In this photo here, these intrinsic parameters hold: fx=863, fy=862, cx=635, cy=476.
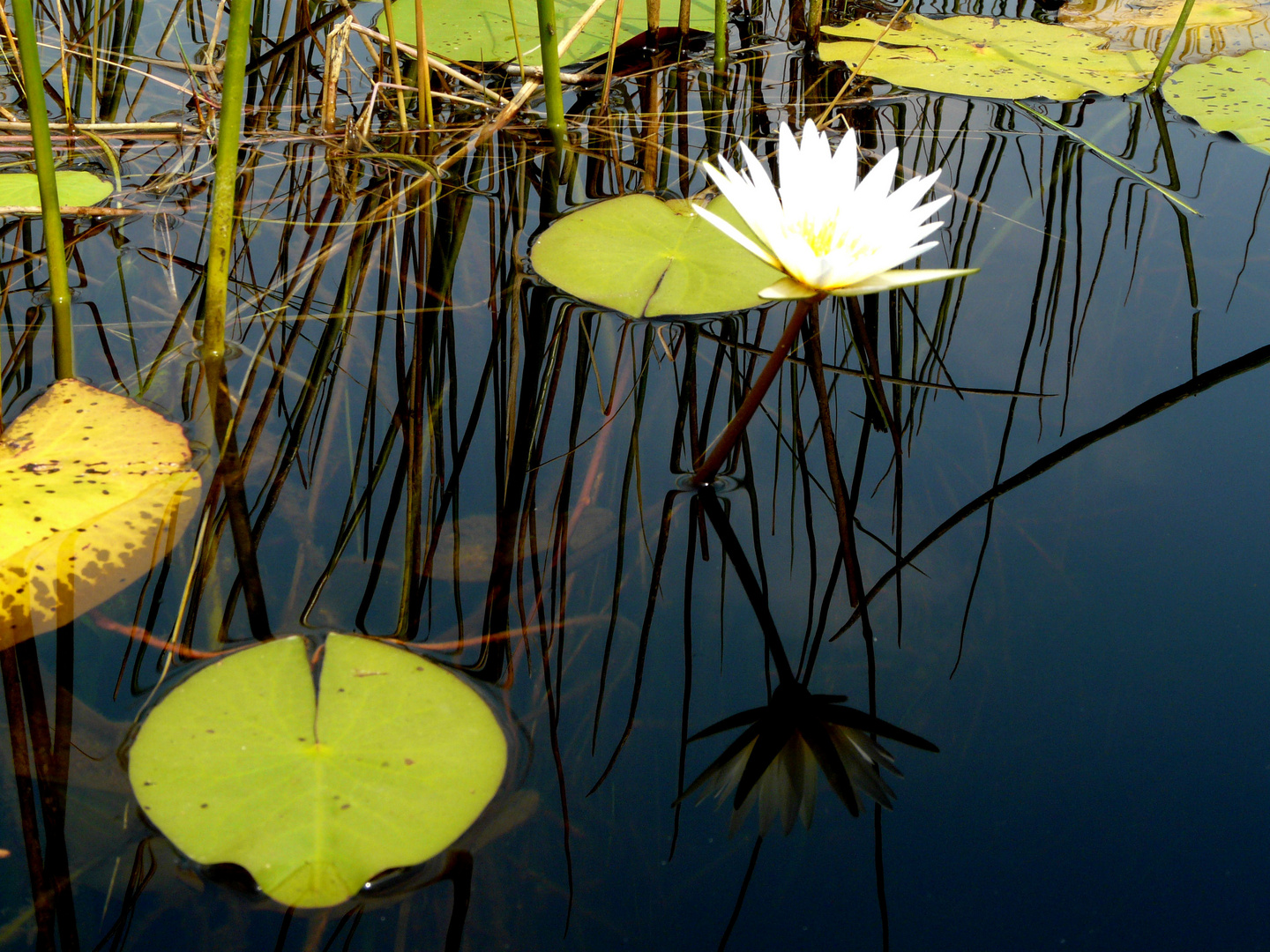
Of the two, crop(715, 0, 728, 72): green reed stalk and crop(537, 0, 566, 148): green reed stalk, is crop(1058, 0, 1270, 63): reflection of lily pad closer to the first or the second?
crop(715, 0, 728, 72): green reed stalk

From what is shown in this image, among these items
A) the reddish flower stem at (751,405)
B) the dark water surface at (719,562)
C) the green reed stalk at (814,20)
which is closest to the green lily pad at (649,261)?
the dark water surface at (719,562)

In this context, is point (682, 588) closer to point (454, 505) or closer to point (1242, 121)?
point (454, 505)

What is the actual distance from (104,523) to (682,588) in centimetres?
77

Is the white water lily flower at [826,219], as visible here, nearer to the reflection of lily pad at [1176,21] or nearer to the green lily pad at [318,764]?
the green lily pad at [318,764]

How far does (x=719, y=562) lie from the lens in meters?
1.18

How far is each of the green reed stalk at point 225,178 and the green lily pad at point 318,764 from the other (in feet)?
2.27

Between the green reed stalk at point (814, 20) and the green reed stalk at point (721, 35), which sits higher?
the green reed stalk at point (814, 20)

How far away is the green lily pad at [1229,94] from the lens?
2.16 metres

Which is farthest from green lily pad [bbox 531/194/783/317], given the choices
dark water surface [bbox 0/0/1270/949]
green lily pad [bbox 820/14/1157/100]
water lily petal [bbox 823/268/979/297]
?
green lily pad [bbox 820/14/1157/100]

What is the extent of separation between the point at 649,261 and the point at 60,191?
1.22 m

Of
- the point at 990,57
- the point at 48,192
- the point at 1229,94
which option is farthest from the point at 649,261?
the point at 1229,94

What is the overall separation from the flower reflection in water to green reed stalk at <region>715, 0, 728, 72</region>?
2.01m

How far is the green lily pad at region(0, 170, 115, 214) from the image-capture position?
1.66 m

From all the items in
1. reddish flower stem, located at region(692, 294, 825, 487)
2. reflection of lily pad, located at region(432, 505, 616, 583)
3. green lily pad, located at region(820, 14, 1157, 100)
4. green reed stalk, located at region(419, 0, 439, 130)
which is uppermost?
green lily pad, located at region(820, 14, 1157, 100)
